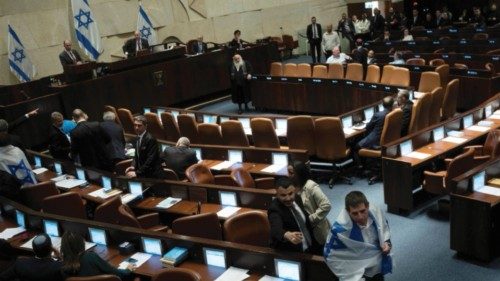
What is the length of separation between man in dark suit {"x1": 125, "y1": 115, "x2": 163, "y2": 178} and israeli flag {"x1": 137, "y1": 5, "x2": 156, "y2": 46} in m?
9.31

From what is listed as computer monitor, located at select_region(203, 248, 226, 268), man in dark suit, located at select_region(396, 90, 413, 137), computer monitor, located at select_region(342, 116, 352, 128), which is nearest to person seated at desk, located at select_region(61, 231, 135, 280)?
computer monitor, located at select_region(203, 248, 226, 268)

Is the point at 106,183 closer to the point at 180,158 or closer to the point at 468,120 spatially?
the point at 180,158

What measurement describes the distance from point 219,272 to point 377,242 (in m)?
1.26

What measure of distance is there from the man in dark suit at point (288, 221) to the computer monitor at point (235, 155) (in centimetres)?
288

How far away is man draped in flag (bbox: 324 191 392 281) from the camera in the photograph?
350 cm

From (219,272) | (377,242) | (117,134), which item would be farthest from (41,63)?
(377,242)

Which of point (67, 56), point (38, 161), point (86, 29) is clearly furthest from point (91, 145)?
point (86, 29)

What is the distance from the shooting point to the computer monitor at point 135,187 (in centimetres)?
595

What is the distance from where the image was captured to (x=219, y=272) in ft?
13.4

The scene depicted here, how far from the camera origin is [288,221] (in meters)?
3.93

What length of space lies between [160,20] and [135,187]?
10.3m

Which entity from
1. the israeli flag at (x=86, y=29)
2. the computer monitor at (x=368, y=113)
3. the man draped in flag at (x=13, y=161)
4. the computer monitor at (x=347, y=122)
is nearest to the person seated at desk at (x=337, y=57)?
the computer monitor at (x=368, y=113)

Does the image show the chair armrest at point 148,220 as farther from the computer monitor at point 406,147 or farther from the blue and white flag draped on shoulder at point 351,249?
the computer monitor at point 406,147

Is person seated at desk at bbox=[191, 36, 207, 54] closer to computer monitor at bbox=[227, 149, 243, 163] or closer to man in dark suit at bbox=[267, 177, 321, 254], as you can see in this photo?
computer monitor at bbox=[227, 149, 243, 163]
